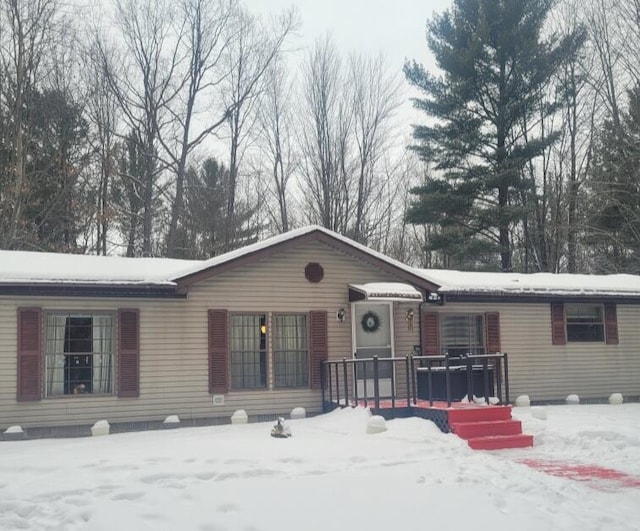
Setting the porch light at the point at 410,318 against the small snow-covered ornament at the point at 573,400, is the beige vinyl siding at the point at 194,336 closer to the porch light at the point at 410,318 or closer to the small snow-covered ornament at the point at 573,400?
the porch light at the point at 410,318

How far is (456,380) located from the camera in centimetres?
1170

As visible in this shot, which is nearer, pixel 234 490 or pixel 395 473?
pixel 234 490

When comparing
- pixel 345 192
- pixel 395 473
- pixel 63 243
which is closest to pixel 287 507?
pixel 395 473

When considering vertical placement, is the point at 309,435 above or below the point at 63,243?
below

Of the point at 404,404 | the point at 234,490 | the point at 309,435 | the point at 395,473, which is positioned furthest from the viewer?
the point at 404,404

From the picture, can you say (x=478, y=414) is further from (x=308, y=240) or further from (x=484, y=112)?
(x=484, y=112)

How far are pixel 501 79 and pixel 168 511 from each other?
22.9 metres

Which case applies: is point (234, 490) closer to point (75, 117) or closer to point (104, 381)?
point (104, 381)

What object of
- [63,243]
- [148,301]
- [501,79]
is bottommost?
[148,301]

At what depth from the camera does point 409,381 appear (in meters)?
11.3

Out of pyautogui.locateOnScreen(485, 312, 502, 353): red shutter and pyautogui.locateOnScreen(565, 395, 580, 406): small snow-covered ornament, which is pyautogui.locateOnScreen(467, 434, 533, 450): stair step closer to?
pyautogui.locateOnScreen(485, 312, 502, 353): red shutter

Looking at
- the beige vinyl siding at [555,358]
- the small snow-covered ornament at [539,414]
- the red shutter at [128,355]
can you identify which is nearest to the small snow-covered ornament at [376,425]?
the small snow-covered ornament at [539,414]

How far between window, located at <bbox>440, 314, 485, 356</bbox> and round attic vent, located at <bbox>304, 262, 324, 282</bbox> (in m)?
2.93

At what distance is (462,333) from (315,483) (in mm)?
8019
